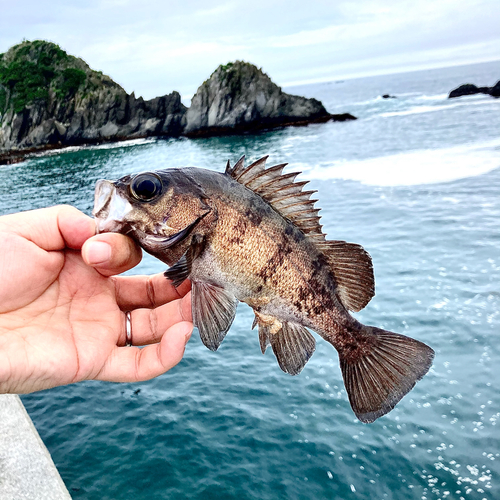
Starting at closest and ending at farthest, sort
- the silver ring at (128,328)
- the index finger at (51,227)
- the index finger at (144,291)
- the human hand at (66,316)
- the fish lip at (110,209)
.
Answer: the fish lip at (110,209) → the human hand at (66,316) → the index finger at (51,227) → the silver ring at (128,328) → the index finger at (144,291)

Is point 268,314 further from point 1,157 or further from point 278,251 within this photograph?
point 1,157

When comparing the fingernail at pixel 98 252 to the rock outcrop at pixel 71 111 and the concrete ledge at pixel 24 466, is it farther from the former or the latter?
the rock outcrop at pixel 71 111

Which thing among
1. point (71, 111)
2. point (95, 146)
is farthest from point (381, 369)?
point (71, 111)

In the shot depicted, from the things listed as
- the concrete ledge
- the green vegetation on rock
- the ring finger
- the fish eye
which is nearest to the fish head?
the fish eye

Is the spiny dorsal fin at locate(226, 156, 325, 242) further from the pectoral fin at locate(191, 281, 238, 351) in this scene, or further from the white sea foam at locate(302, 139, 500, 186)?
the white sea foam at locate(302, 139, 500, 186)

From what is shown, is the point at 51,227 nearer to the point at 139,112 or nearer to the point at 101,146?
the point at 101,146

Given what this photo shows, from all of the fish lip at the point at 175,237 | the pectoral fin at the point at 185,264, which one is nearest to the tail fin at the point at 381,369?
the pectoral fin at the point at 185,264
